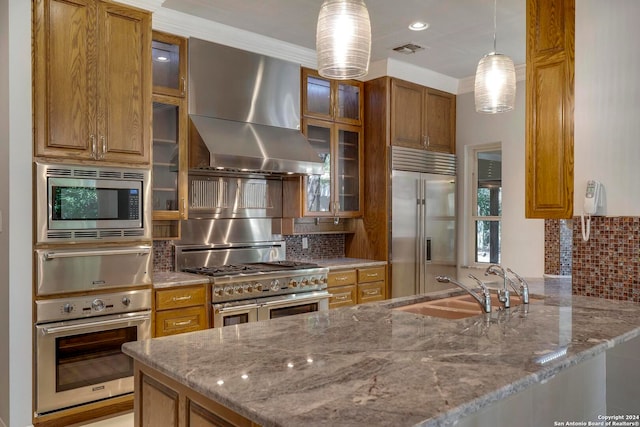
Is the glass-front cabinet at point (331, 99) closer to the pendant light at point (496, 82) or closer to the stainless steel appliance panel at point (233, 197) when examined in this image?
the stainless steel appliance panel at point (233, 197)

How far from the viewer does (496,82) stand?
8.81 ft

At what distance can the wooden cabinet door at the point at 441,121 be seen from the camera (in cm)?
A: 558

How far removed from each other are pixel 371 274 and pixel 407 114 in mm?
1722

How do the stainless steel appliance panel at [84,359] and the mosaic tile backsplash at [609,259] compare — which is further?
the stainless steel appliance panel at [84,359]

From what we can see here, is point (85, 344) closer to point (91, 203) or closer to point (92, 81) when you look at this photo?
point (91, 203)

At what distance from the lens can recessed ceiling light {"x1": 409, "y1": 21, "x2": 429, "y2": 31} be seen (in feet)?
13.4

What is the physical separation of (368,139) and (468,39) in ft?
4.59

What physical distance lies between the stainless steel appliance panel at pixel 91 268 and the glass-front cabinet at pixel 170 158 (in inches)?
22.7

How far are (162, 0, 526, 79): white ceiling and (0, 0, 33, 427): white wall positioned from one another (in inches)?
44.7

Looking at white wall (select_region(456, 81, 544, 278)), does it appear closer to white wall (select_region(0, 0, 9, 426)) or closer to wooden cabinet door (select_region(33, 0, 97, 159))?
wooden cabinet door (select_region(33, 0, 97, 159))

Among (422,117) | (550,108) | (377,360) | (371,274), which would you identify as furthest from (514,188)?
(377,360)

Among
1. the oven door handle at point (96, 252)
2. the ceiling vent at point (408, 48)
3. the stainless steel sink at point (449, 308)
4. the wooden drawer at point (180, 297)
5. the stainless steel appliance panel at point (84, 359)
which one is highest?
the ceiling vent at point (408, 48)

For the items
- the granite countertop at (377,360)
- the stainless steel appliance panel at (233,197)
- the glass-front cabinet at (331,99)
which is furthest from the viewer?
Answer: the glass-front cabinet at (331,99)

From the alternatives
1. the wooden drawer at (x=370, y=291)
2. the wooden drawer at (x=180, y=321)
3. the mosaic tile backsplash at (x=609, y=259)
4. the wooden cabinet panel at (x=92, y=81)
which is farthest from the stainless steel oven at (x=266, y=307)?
the mosaic tile backsplash at (x=609, y=259)
